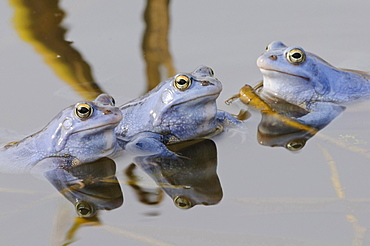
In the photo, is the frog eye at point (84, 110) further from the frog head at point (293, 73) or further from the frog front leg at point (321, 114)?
the frog front leg at point (321, 114)

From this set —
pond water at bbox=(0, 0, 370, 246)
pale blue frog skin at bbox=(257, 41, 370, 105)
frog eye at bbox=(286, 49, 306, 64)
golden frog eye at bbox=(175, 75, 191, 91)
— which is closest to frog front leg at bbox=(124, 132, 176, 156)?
pond water at bbox=(0, 0, 370, 246)

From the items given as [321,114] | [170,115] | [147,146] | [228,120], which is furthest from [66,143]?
[321,114]

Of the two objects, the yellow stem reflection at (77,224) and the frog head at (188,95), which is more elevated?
the frog head at (188,95)

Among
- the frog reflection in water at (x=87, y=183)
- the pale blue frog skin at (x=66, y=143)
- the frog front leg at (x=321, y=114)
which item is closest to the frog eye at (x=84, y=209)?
the frog reflection in water at (x=87, y=183)

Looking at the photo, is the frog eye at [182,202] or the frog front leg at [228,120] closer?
the frog eye at [182,202]

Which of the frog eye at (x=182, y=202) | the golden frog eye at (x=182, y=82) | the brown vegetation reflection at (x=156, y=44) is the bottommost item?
the frog eye at (x=182, y=202)

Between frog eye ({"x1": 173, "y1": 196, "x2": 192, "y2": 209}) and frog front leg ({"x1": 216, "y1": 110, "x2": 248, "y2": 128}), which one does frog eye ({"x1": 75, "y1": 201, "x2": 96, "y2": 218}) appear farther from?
frog front leg ({"x1": 216, "y1": 110, "x2": 248, "y2": 128})

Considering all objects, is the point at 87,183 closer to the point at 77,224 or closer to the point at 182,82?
the point at 77,224
